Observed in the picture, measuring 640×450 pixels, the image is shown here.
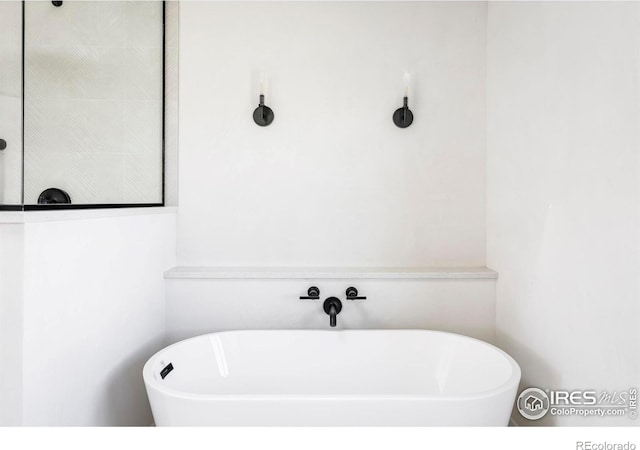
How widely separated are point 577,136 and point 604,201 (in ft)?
0.87

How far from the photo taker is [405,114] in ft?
6.25

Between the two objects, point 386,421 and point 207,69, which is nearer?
point 386,421

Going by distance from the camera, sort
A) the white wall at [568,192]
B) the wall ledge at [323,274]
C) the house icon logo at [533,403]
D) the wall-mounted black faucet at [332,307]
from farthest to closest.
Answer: the wall ledge at [323,274], the wall-mounted black faucet at [332,307], the house icon logo at [533,403], the white wall at [568,192]

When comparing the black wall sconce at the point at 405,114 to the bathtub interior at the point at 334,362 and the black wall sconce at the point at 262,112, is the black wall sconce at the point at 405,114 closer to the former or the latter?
the black wall sconce at the point at 262,112

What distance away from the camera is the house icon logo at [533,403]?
144 cm

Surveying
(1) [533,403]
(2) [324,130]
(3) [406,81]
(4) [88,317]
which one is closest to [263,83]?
(2) [324,130]

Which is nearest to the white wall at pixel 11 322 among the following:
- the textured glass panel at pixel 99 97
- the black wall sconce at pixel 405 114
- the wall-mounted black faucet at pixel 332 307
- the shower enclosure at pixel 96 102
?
the shower enclosure at pixel 96 102

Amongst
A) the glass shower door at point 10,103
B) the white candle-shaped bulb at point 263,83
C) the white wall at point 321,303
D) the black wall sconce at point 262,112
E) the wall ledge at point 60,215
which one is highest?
the white candle-shaped bulb at point 263,83

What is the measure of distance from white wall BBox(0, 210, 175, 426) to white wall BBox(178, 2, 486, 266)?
413mm

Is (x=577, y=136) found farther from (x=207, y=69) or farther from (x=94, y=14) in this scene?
(x=94, y=14)

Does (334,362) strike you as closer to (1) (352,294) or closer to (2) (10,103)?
(1) (352,294)

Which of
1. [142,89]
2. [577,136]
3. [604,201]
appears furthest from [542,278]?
[142,89]

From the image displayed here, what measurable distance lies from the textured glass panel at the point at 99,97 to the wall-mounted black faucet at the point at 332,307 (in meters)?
1.07
